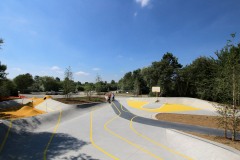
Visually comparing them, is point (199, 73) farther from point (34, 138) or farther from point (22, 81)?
point (22, 81)

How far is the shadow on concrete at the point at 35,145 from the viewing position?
38.3 ft

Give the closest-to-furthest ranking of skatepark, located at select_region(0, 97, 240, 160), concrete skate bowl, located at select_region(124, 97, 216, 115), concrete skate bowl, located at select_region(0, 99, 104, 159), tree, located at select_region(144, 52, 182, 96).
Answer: skatepark, located at select_region(0, 97, 240, 160) < concrete skate bowl, located at select_region(0, 99, 104, 159) < concrete skate bowl, located at select_region(124, 97, 216, 115) < tree, located at select_region(144, 52, 182, 96)

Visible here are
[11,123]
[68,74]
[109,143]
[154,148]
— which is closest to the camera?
[154,148]

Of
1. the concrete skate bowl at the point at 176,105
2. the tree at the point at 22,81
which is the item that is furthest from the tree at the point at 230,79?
the tree at the point at 22,81

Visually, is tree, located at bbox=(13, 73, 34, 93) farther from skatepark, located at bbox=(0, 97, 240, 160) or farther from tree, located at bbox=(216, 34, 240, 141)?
tree, located at bbox=(216, 34, 240, 141)

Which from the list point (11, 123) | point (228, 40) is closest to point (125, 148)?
point (228, 40)

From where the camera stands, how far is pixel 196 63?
50594mm

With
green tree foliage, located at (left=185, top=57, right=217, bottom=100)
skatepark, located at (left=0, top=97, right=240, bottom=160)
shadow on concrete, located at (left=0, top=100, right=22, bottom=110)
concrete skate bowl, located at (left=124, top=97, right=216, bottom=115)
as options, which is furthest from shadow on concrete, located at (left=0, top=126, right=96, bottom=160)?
green tree foliage, located at (left=185, top=57, right=217, bottom=100)

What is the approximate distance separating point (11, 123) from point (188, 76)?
154 feet

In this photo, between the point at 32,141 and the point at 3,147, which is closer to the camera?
the point at 3,147

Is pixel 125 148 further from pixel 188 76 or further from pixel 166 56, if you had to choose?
pixel 166 56

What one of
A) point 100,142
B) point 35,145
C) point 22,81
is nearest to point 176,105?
point 100,142

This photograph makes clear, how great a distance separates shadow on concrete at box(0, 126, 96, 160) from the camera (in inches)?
460

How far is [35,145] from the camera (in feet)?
45.2
